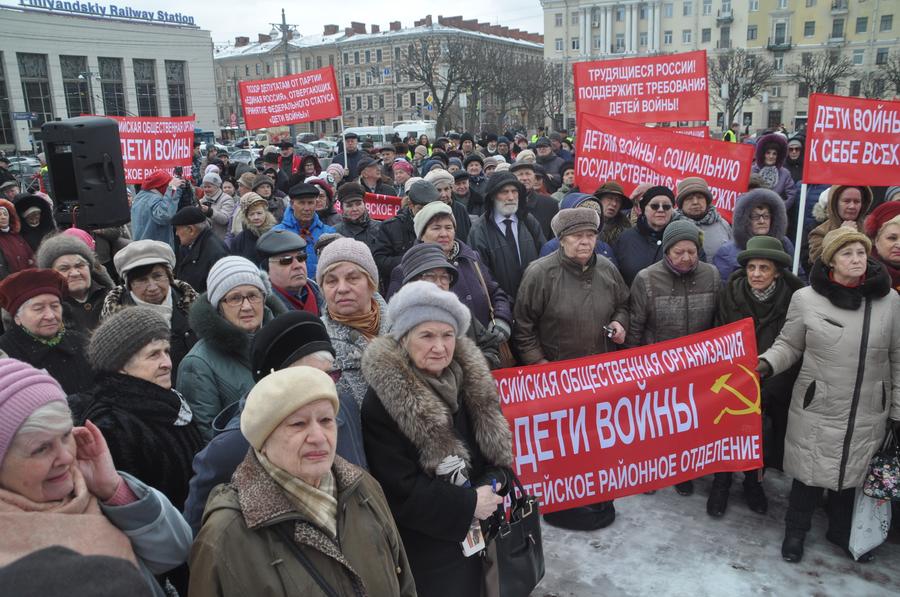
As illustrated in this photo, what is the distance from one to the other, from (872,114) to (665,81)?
2870mm

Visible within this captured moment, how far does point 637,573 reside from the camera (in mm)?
3756

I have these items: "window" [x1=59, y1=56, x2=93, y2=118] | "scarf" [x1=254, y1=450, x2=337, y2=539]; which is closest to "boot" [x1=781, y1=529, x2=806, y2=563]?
"scarf" [x1=254, y1=450, x2=337, y2=539]

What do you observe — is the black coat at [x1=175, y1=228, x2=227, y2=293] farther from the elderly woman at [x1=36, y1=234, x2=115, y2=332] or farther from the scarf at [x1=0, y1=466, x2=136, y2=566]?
the scarf at [x1=0, y1=466, x2=136, y2=566]

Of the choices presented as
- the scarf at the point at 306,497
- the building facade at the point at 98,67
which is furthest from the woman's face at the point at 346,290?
the building facade at the point at 98,67

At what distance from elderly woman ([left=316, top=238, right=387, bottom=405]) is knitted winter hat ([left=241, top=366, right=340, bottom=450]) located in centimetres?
105

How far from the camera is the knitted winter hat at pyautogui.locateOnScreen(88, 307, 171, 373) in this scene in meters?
2.55

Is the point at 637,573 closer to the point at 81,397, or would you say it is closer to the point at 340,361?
the point at 340,361

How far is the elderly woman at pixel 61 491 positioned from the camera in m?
1.55

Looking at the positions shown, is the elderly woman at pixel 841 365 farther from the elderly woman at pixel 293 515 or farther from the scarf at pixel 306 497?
the scarf at pixel 306 497

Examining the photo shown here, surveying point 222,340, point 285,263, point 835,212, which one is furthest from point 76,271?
point 835,212

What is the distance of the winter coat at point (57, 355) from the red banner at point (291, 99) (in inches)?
308

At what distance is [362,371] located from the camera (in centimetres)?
275

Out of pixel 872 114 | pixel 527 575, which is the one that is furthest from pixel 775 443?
pixel 872 114

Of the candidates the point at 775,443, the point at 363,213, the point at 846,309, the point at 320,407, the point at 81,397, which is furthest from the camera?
the point at 363,213
